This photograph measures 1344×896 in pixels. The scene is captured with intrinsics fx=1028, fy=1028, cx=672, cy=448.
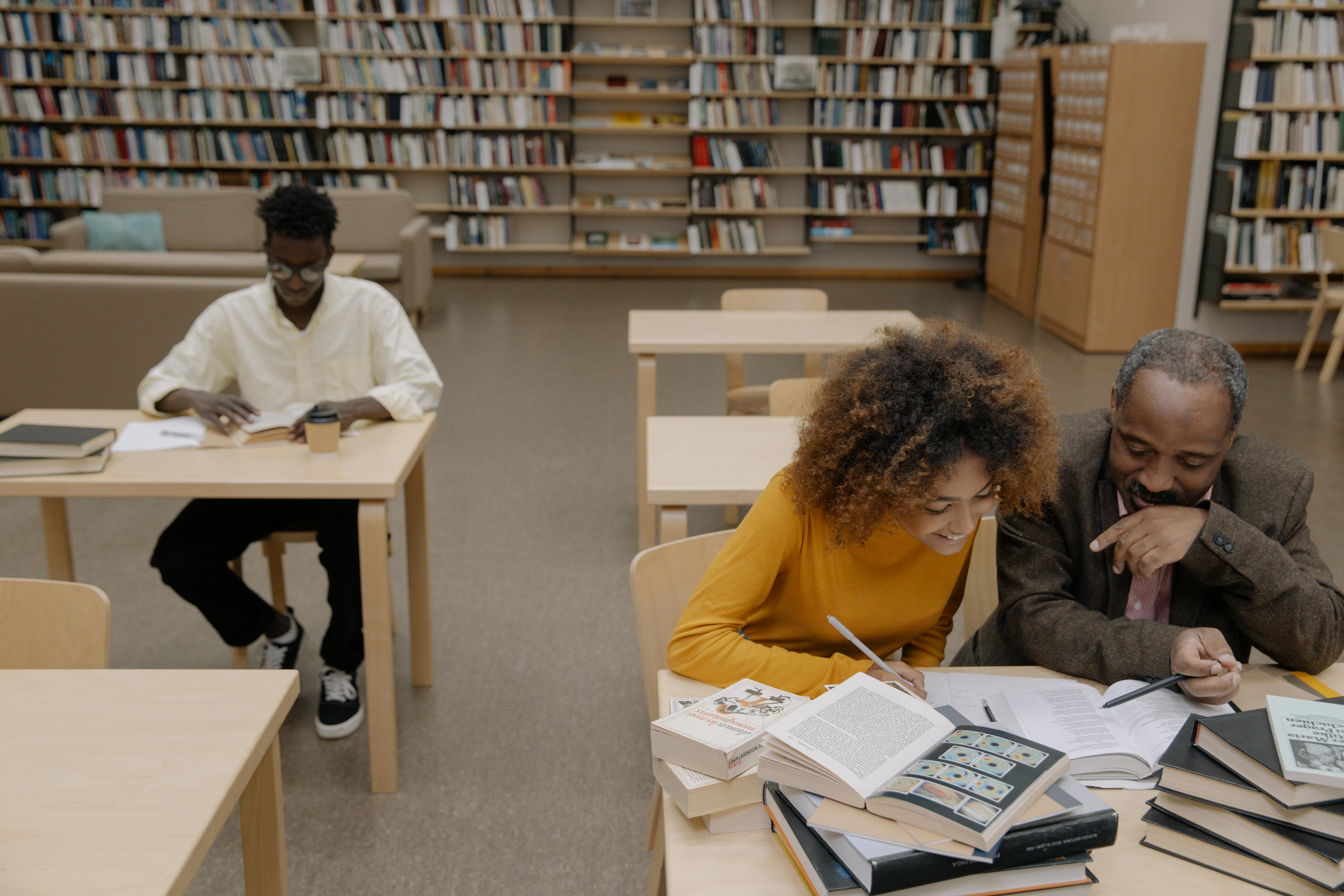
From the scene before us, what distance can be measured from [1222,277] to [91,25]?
26.3ft

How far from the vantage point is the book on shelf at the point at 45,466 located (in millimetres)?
1959

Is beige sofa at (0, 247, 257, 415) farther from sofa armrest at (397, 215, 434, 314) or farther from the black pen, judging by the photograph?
the black pen

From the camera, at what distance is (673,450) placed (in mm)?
2365

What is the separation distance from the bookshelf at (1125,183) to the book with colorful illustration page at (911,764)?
556 cm

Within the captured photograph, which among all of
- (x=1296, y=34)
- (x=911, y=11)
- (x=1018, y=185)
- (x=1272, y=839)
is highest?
(x=911, y=11)

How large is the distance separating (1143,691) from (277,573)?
210cm

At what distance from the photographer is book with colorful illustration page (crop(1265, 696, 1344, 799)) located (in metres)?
0.94

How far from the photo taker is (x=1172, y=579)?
4.91 feet

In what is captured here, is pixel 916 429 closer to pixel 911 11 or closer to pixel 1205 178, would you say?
pixel 1205 178

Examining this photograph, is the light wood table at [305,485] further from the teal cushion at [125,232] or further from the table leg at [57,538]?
the teal cushion at [125,232]

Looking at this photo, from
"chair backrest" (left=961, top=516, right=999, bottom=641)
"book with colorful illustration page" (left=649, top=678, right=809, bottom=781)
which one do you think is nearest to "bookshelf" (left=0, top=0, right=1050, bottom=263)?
"chair backrest" (left=961, top=516, right=999, bottom=641)

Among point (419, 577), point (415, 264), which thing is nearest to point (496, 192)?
point (415, 264)

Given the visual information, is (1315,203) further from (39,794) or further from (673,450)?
(39,794)

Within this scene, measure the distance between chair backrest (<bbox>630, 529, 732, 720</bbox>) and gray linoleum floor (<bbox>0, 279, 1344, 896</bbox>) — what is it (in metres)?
0.57
